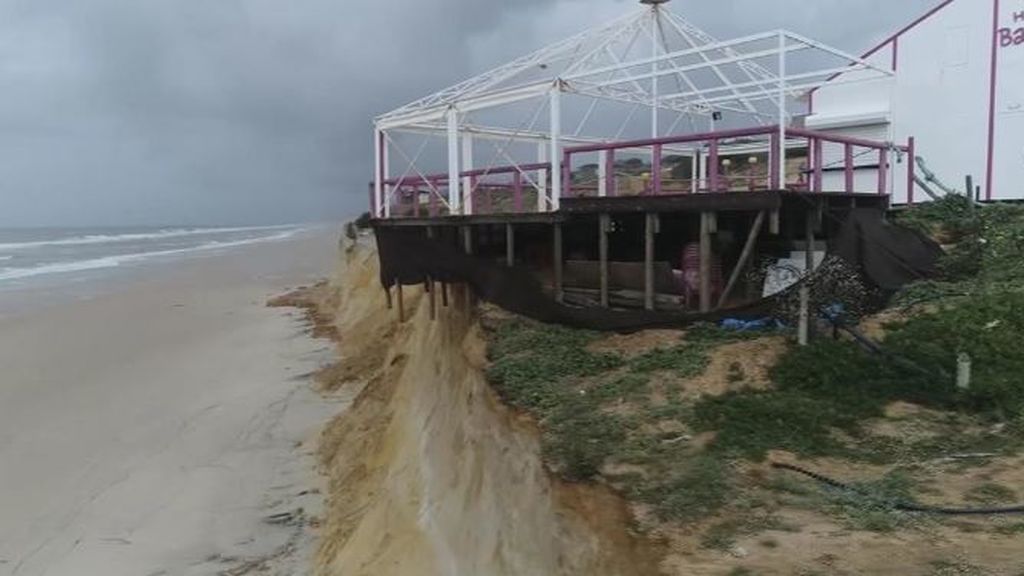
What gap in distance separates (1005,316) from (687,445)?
180 inches

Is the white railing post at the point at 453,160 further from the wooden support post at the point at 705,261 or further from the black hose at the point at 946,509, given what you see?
the black hose at the point at 946,509

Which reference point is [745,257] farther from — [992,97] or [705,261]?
[992,97]

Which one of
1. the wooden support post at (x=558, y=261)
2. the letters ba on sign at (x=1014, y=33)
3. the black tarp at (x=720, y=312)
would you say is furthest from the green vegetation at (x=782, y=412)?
the letters ba on sign at (x=1014, y=33)

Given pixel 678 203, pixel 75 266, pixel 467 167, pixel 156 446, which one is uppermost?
pixel 467 167

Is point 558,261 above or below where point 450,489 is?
above

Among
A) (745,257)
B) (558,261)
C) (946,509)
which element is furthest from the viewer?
(558,261)

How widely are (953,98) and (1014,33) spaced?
1.41m

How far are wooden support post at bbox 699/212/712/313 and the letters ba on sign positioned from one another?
8.08 metres

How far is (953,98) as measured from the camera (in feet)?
49.6

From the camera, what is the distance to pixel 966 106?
49.3ft

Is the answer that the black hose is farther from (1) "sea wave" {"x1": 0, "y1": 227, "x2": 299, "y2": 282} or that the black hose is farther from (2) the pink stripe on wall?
(1) "sea wave" {"x1": 0, "y1": 227, "x2": 299, "y2": 282}

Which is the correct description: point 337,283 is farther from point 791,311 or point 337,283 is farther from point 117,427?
point 791,311

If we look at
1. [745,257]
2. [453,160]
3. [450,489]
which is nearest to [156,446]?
[453,160]

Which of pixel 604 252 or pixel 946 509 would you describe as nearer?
pixel 946 509
